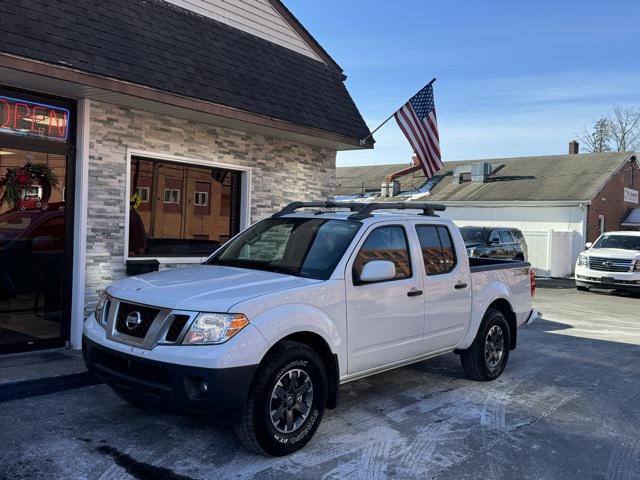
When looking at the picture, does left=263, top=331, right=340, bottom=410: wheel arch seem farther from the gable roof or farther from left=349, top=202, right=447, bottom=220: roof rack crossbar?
the gable roof

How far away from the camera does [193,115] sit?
8008 millimetres

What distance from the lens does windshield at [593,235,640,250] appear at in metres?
17.3

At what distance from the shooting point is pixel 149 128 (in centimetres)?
786

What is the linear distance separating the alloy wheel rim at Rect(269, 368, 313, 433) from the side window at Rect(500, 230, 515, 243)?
51.5 feet

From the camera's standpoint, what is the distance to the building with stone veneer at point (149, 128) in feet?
21.4

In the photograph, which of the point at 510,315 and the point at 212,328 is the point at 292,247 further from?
the point at 510,315

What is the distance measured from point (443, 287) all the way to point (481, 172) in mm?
25302

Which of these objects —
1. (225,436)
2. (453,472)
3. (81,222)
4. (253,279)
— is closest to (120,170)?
(81,222)

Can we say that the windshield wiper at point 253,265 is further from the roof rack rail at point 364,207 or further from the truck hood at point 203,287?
the roof rack rail at point 364,207

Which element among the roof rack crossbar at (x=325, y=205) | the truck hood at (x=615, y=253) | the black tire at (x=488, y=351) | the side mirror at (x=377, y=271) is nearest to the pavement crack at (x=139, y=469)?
the side mirror at (x=377, y=271)

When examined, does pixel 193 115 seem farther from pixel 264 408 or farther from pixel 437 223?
pixel 264 408

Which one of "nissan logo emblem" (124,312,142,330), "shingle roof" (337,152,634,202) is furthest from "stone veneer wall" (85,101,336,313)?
"shingle roof" (337,152,634,202)

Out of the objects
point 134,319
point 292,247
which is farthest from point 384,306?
point 134,319

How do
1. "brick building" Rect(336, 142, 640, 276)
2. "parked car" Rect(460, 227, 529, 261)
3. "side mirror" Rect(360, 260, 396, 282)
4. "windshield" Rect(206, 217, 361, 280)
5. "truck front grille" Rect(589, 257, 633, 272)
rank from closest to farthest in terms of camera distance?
1. "side mirror" Rect(360, 260, 396, 282)
2. "windshield" Rect(206, 217, 361, 280)
3. "truck front grille" Rect(589, 257, 633, 272)
4. "parked car" Rect(460, 227, 529, 261)
5. "brick building" Rect(336, 142, 640, 276)
